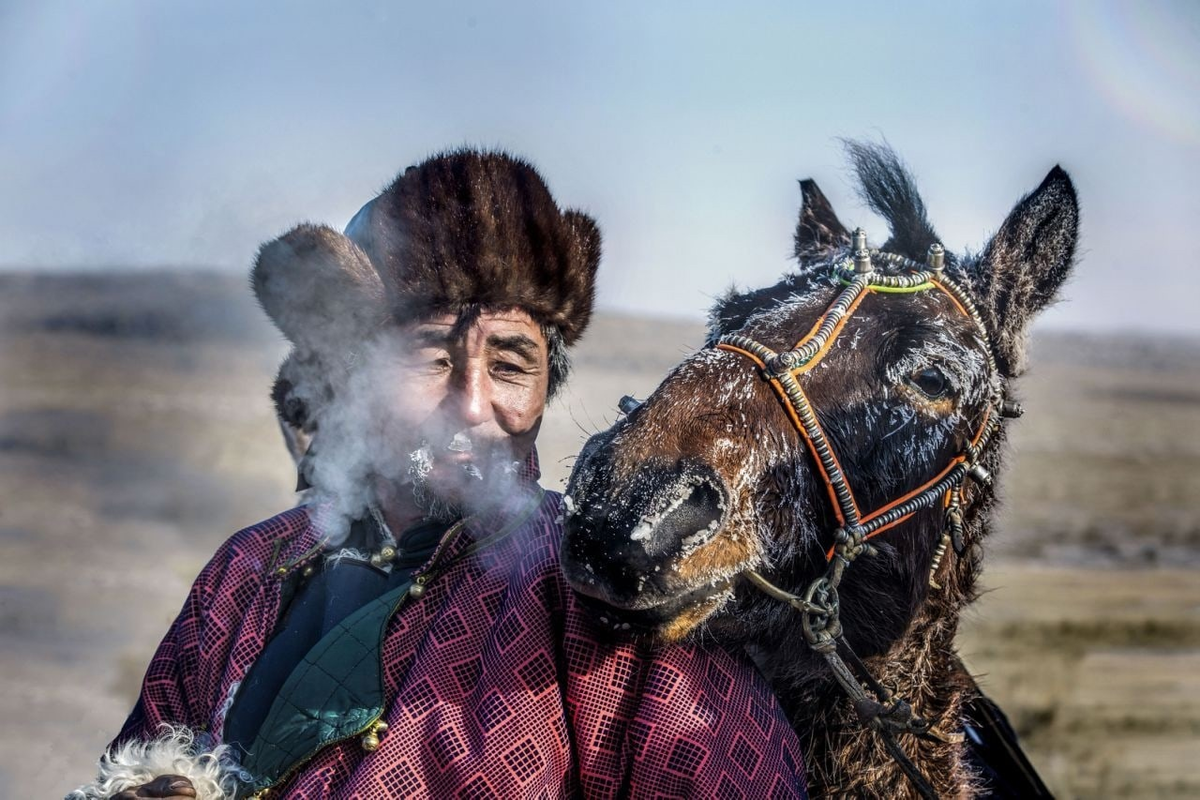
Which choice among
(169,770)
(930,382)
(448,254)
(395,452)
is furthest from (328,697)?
(930,382)

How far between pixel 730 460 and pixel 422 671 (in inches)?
34.6

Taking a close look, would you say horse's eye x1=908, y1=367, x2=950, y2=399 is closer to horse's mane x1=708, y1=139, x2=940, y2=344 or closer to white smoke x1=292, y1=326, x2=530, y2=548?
horse's mane x1=708, y1=139, x2=940, y2=344

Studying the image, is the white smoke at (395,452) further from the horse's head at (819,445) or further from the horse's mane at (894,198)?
the horse's mane at (894,198)

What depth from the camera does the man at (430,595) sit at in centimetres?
244

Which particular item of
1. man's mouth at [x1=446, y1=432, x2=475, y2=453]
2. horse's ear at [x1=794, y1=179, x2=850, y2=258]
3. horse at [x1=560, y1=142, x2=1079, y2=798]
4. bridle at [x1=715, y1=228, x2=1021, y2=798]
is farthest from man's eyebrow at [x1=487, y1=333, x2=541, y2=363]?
horse's ear at [x1=794, y1=179, x2=850, y2=258]

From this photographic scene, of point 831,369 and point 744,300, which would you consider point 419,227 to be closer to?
point 744,300

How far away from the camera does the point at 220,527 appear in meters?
13.9

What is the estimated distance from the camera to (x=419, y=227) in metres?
3.11

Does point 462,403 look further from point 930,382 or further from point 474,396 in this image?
point 930,382

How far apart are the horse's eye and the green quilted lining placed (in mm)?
1378

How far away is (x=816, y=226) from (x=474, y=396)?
1278 millimetres

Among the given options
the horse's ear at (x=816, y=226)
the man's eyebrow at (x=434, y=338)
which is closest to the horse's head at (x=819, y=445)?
the horse's ear at (x=816, y=226)

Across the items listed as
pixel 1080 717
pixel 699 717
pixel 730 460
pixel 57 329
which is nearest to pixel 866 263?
pixel 730 460

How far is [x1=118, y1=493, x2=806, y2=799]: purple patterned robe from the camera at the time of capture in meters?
2.38
